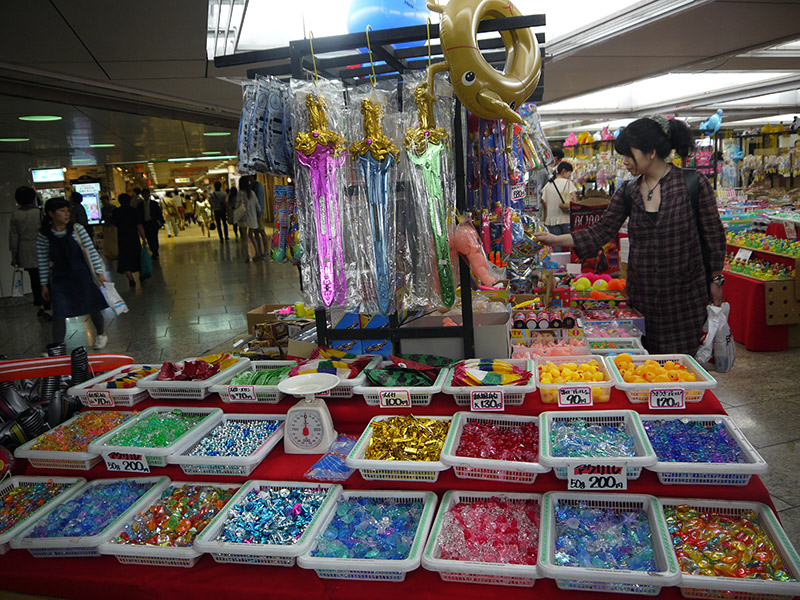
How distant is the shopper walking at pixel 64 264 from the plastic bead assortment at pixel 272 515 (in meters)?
4.75

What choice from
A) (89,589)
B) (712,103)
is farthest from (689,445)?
(712,103)

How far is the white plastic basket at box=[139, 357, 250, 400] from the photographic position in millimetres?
2521

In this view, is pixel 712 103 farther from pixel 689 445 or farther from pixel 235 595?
Answer: pixel 235 595

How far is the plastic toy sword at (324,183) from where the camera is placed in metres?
2.16

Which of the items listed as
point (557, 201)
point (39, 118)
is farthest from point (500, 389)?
point (39, 118)

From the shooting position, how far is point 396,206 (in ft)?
7.11

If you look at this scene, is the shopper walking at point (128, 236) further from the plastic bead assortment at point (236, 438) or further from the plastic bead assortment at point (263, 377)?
the plastic bead assortment at point (236, 438)

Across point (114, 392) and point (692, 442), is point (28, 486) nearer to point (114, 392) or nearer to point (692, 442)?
point (114, 392)

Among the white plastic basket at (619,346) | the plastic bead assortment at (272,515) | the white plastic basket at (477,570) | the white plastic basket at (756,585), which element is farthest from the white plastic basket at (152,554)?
the white plastic basket at (619,346)

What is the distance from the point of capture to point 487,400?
6.97 ft

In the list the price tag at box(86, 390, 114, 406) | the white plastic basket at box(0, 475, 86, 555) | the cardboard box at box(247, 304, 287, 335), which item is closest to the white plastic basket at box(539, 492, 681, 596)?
the white plastic basket at box(0, 475, 86, 555)

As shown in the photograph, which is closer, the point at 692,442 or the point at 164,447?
the point at 692,442

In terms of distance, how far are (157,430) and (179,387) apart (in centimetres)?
27

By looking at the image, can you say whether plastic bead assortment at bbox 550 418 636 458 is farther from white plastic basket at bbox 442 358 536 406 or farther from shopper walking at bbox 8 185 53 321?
shopper walking at bbox 8 185 53 321
